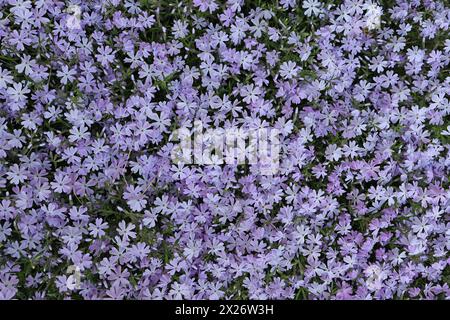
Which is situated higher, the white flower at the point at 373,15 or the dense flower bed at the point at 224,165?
the white flower at the point at 373,15

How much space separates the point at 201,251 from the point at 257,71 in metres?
0.40

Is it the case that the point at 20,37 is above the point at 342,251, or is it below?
above

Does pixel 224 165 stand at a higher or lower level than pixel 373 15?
lower

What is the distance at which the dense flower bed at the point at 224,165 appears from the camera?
1110 millimetres

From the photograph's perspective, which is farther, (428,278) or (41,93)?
(428,278)

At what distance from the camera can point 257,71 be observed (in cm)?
116

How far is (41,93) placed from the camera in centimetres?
110

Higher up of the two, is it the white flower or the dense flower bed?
the white flower

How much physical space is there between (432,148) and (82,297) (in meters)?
0.81

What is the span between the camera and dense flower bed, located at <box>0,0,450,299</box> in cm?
111

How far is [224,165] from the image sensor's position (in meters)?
1.16

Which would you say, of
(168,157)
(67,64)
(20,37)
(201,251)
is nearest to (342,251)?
(201,251)
